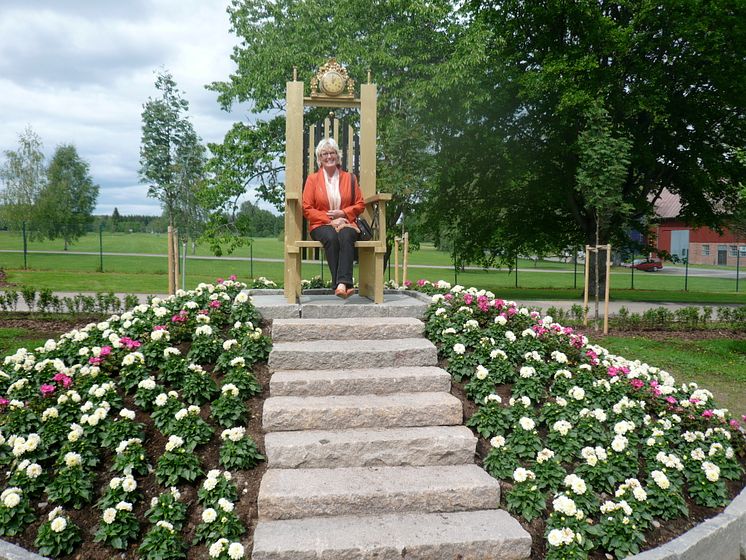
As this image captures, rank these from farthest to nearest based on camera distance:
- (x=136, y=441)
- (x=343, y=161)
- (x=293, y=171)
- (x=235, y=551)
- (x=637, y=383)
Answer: (x=343, y=161) < (x=293, y=171) < (x=637, y=383) < (x=136, y=441) < (x=235, y=551)

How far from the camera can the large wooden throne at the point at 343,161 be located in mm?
5785

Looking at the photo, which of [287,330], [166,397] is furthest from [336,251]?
[166,397]

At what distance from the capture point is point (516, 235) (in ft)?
62.4

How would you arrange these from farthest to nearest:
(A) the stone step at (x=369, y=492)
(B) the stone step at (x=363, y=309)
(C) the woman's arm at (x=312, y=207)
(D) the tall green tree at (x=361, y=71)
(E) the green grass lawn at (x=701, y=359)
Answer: (D) the tall green tree at (x=361, y=71) < (E) the green grass lawn at (x=701, y=359) < (C) the woman's arm at (x=312, y=207) < (B) the stone step at (x=363, y=309) < (A) the stone step at (x=369, y=492)

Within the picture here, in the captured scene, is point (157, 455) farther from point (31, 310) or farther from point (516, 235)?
point (516, 235)

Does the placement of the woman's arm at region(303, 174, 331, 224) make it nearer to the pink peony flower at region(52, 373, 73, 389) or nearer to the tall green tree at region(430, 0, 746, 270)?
the pink peony flower at region(52, 373, 73, 389)

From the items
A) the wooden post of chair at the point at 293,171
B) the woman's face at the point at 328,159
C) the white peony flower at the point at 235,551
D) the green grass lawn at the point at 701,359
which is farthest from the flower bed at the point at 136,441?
the green grass lawn at the point at 701,359

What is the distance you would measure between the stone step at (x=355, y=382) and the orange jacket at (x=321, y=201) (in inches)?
76.2

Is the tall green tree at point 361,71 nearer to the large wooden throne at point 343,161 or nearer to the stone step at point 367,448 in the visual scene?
the large wooden throne at point 343,161

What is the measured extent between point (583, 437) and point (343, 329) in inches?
85.4

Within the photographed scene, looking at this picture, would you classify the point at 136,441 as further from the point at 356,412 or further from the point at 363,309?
the point at 363,309

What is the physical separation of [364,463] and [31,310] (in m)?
10.0

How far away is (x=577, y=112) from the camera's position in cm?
1546

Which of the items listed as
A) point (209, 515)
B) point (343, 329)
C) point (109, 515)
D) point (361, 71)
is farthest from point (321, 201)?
point (361, 71)
